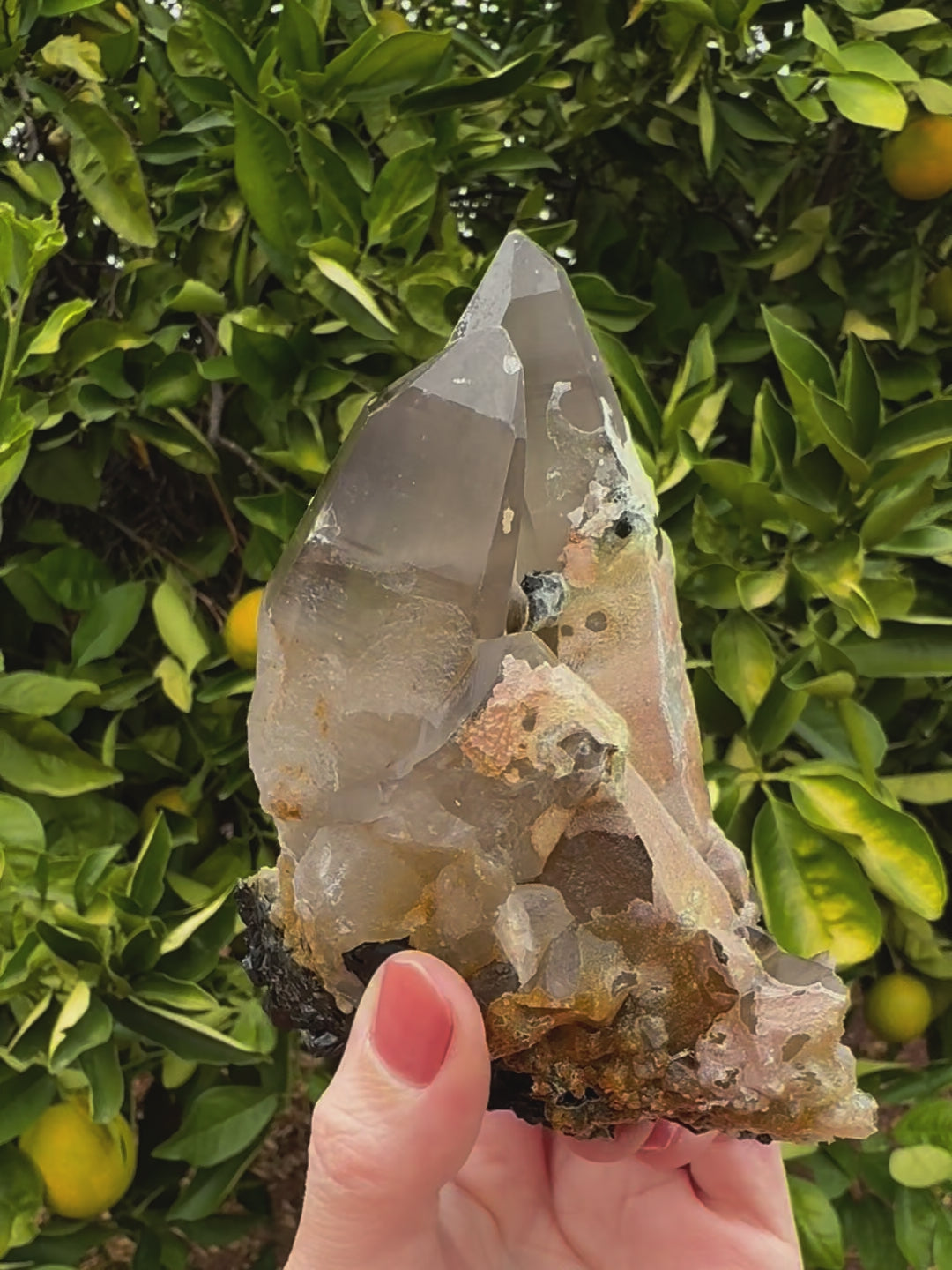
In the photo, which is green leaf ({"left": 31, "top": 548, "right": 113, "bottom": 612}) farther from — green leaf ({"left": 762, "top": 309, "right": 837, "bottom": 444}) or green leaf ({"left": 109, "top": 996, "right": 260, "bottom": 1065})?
green leaf ({"left": 762, "top": 309, "right": 837, "bottom": 444})

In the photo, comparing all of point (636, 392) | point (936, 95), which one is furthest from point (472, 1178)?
point (936, 95)

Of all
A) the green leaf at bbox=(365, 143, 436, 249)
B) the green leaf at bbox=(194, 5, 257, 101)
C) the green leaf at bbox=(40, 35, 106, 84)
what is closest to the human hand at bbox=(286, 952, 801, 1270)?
the green leaf at bbox=(365, 143, 436, 249)

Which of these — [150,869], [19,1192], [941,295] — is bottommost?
[19,1192]

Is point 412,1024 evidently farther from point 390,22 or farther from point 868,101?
point 390,22

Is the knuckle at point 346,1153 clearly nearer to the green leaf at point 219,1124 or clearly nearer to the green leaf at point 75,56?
the green leaf at point 219,1124

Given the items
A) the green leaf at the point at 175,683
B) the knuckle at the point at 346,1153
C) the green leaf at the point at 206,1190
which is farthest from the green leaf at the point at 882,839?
the green leaf at the point at 206,1190

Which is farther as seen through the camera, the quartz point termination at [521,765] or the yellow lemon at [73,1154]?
the yellow lemon at [73,1154]
